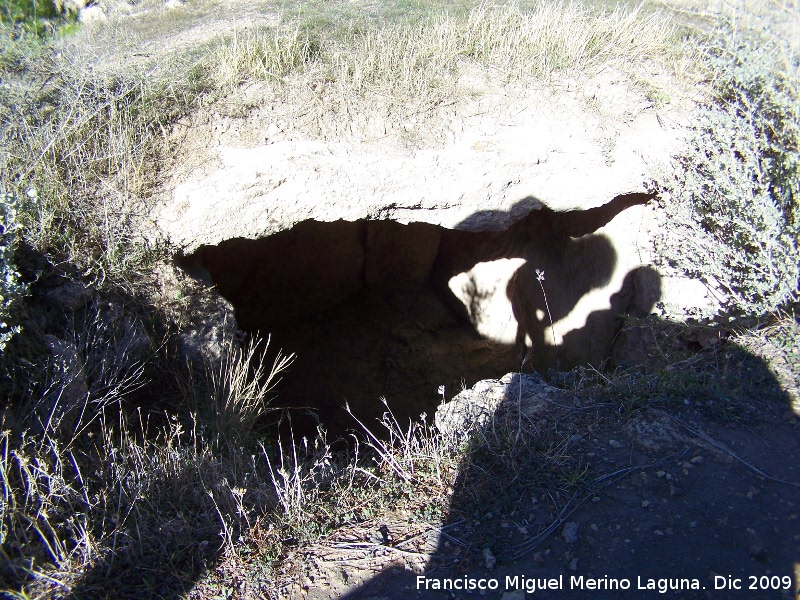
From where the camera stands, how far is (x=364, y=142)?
14.3 feet

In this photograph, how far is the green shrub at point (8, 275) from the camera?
9.78ft

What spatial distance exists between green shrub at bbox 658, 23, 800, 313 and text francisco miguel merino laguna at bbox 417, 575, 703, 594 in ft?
6.72

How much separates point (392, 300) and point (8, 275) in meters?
4.62

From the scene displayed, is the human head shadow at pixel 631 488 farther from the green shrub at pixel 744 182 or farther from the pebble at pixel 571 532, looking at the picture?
the green shrub at pixel 744 182

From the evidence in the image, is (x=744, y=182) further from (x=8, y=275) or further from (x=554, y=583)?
(x=8, y=275)

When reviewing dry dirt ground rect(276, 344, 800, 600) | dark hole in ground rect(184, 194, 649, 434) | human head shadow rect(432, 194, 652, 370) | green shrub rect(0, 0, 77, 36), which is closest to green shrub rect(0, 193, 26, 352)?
dry dirt ground rect(276, 344, 800, 600)

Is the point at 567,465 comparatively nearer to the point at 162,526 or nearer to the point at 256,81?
the point at 162,526

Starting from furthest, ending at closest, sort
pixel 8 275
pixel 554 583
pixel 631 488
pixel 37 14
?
pixel 37 14 < pixel 8 275 < pixel 631 488 < pixel 554 583

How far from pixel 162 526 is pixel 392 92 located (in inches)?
139

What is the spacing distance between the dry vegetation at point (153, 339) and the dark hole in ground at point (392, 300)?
0.91 meters

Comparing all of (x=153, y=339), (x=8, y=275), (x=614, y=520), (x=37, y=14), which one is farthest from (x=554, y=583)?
(x=37, y=14)

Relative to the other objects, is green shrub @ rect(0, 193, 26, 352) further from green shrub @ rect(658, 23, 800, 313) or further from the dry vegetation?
green shrub @ rect(658, 23, 800, 313)

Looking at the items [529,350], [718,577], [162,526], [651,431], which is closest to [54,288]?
[162,526]

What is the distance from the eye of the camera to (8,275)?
3.06 metres
